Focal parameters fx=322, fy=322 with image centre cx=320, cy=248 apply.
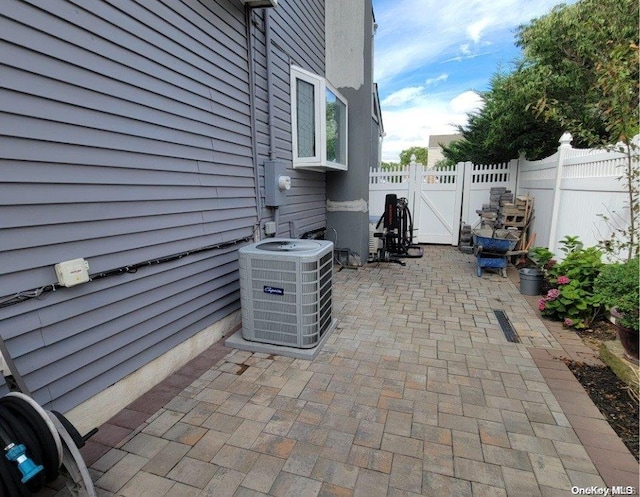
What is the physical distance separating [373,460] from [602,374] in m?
2.02

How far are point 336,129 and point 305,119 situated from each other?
846 millimetres

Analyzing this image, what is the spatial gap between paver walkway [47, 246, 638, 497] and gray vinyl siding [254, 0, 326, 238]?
83.7 inches

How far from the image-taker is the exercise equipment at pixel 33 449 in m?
1.19

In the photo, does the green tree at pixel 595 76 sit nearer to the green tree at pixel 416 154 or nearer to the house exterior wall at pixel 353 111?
the house exterior wall at pixel 353 111

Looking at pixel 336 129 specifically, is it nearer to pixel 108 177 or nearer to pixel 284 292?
pixel 284 292

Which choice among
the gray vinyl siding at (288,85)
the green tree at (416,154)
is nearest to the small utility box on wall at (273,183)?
the gray vinyl siding at (288,85)

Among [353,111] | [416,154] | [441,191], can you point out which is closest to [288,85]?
[353,111]

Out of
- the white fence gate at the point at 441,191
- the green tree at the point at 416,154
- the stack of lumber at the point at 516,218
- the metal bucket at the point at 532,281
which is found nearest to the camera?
the metal bucket at the point at 532,281

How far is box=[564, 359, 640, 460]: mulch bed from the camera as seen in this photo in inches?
73.6

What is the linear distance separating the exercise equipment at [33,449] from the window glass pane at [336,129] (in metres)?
4.59

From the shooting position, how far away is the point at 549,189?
17.3 feet

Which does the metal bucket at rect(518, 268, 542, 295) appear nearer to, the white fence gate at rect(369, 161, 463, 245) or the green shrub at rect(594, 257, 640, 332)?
the green shrub at rect(594, 257, 640, 332)

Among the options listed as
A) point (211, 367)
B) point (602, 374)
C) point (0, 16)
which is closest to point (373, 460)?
point (211, 367)

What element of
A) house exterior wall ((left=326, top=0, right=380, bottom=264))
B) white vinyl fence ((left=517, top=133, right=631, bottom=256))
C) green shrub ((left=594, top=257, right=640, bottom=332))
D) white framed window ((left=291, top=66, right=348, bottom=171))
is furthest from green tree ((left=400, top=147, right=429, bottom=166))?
green shrub ((left=594, top=257, right=640, bottom=332))
